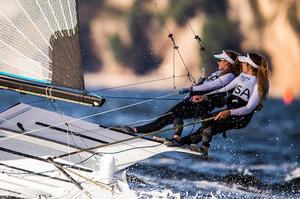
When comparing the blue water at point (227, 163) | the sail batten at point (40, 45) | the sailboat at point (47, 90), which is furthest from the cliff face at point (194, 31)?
Result: the sail batten at point (40, 45)

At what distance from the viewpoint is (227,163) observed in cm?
630

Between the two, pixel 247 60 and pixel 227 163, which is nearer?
pixel 247 60

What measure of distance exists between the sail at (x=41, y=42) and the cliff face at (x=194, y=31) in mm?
4865

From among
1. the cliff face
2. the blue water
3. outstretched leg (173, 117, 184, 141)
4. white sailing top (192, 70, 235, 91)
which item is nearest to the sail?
the blue water

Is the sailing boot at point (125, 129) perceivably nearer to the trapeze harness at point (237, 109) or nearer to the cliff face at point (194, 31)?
the trapeze harness at point (237, 109)

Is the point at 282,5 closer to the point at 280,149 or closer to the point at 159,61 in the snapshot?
the point at 159,61

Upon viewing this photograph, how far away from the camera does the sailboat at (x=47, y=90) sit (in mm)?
3910

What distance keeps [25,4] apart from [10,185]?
1018 millimetres

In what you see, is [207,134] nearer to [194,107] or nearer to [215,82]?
[194,107]

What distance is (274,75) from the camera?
9.10m

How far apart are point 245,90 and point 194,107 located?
34 centimetres

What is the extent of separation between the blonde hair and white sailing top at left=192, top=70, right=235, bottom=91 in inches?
7.8

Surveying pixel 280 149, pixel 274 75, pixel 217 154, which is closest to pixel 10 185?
pixel 217 154

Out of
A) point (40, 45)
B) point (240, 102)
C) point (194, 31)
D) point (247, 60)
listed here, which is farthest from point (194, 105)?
point (194, 31)
